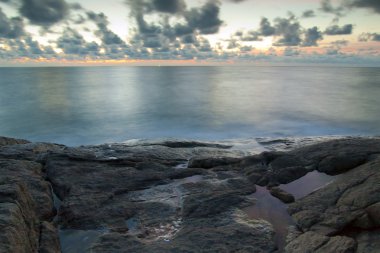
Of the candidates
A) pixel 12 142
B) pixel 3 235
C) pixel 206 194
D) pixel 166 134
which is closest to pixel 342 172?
pixel 206 194

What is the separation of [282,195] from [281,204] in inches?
14.4

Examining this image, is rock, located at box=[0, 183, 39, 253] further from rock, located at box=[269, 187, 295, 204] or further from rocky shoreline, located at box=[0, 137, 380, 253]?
rock, located at box=[269, 187, 295, 204]

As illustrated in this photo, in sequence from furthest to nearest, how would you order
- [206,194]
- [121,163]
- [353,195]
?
[121,163]
[206,194]
[353,195]

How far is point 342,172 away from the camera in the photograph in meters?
11.7

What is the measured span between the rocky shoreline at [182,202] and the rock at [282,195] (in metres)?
0.03

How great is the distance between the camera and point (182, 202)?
1009 cm

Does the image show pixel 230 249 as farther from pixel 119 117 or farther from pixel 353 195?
pixel 119 117

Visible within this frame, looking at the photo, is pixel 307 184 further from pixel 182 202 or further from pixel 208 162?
pixel 182 202

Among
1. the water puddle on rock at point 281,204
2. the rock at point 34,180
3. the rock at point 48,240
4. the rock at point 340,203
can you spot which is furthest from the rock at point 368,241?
the rock at point 34,180

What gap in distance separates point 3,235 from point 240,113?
39134mm

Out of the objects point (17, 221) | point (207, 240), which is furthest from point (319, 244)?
point (17, 221)

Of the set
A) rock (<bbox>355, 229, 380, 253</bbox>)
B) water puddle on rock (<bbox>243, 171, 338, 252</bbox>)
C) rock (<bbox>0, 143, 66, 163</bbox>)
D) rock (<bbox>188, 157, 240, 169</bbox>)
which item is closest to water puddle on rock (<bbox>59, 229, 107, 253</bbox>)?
water puddle on rock (<bbox>243, 171, 338, 252</bbox>)

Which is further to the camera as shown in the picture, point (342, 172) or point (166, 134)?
point (166, 134)

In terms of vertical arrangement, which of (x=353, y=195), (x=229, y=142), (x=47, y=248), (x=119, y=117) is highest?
(x=353, y=195)
